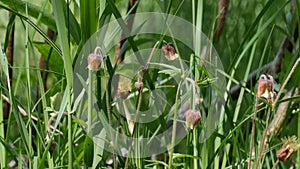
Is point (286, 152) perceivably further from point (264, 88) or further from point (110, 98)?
point (110, 98)

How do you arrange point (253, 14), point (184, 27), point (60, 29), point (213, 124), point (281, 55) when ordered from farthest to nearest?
point (253, 14) < point (281, 55) < point (184, 27) < point (213, 124) < point (60, 29)

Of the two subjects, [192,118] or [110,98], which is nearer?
[192,118]

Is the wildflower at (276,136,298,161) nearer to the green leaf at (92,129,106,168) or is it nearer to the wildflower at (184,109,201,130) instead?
the wildflower at (184,109,201,130)

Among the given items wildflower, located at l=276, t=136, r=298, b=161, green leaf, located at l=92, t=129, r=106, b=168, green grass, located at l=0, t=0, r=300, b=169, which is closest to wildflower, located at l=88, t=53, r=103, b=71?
green grass, located at l=0, t=0, r=300, b=169

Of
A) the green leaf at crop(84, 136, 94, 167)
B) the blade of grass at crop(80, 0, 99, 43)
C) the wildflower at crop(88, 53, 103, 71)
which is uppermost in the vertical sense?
the blade of grass at crop(80, 0, 99, 43)

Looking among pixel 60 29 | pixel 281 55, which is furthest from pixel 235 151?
pixel 281 55

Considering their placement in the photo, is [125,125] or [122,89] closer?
[122,89]

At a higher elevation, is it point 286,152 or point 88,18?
point 88,18

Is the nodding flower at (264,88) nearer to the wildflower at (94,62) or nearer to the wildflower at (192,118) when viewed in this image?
the wildflower at (192,118)

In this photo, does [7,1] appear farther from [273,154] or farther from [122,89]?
[273,154]

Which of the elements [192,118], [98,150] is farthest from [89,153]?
[192,118]

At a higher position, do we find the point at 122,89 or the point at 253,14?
the point at 253,14
